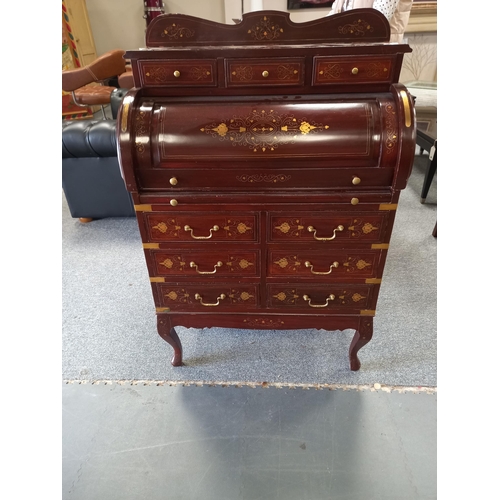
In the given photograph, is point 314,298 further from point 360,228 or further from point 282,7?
point 282,7

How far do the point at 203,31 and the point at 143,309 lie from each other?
1.59 m

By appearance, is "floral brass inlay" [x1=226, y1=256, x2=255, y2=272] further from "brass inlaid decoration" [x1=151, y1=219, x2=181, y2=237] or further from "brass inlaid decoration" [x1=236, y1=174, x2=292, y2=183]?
"brass inlaid decoration" [x1=236, y1=174, x2=292, y2=183]

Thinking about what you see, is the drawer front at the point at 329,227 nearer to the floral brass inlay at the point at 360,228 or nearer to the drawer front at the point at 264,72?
the floral brass inlay at the point at 360,228

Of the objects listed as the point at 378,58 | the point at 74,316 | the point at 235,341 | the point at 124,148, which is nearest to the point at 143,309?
the point at 74,316

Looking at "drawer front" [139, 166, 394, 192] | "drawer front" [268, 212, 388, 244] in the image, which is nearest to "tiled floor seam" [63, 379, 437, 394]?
"drawer front" [268, 212, 388, 244]

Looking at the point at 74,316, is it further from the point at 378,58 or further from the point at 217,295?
the point at 378,58

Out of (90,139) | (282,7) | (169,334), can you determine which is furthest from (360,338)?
(282,7)

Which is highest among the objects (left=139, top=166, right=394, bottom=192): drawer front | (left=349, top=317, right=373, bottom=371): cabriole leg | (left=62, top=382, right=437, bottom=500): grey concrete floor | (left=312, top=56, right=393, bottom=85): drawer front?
(left=312, top=56, right=393, bottom=85): drawer front

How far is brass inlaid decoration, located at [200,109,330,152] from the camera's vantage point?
1.24 m

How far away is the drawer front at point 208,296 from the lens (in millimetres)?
1561

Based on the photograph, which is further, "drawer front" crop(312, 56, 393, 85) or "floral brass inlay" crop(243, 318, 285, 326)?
"floral brass inlay" crop(243, 318, 285, 326)

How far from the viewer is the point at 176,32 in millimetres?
1312

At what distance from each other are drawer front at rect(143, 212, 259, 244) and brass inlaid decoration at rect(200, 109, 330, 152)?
280 millimetres

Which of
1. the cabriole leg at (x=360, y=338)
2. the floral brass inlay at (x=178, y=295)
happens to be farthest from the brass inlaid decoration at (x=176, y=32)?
the cabriole leg at (x=360, y=338)
